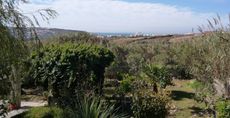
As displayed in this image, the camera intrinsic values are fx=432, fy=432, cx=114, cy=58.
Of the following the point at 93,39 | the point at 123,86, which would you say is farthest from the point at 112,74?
the point at 123,86

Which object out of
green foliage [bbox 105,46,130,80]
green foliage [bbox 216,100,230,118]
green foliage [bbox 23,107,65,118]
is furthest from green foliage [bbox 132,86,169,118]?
green foliage [bbox 105,46,130,80]

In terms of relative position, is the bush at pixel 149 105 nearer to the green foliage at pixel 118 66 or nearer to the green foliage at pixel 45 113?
the green foliage at pixel 45 113

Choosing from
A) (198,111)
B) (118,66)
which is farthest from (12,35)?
(118,66)

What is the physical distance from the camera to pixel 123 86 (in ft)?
43.0

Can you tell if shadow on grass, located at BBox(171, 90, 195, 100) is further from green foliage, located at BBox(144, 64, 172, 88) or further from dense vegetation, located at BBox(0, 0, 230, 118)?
green foliage, located at BBox(144, 64, 172, 88)

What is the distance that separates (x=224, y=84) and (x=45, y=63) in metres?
5.32

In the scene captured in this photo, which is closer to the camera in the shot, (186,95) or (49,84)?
(49,84)

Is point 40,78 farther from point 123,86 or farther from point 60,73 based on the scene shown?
point 123,86

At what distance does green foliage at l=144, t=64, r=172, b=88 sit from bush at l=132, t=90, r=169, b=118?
484 centimetres

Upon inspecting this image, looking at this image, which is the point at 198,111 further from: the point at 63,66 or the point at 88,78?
the point at 63,66

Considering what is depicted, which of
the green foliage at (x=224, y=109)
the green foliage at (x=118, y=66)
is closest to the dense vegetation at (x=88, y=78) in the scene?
the green foliage at (x=224, y=109)

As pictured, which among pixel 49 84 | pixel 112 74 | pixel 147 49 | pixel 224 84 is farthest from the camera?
pixel 147 49

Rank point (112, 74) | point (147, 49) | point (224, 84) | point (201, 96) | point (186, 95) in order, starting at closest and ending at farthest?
point (224, 84)
point (201, 96)
point (186, 95)
point (112, 74)
point (147, 49)

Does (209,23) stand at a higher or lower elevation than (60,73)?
higher
